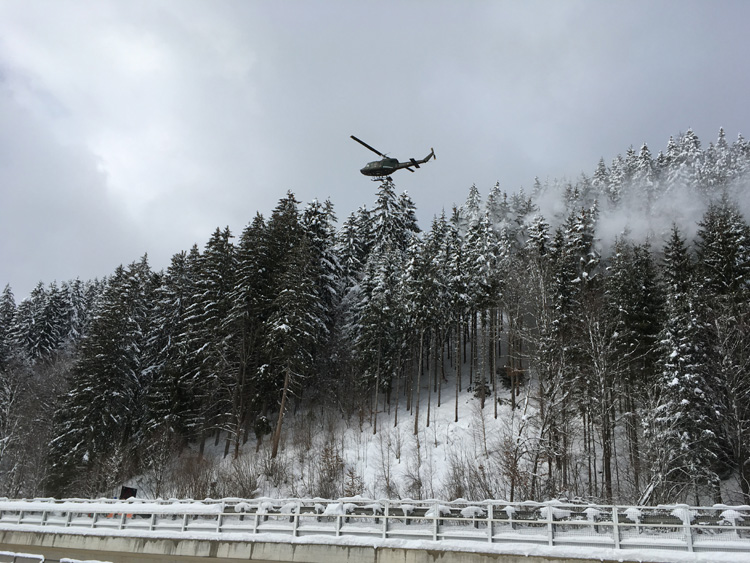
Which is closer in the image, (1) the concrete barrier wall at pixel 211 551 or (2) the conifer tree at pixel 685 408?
(1) the concrete barrier wall at pixel 211 551

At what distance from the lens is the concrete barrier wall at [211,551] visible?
14664mm

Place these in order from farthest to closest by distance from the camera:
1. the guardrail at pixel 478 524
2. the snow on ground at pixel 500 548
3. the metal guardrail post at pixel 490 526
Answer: the metal guardrail post at pixel 490 526
the guardrail at pixel 478 524
the snow on ground at pixel 500 548

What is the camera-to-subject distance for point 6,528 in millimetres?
23938

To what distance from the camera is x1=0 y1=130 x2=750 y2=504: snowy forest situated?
28.2 metres

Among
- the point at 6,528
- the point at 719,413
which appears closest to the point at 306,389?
the point at 6,528

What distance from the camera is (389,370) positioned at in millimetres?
48938

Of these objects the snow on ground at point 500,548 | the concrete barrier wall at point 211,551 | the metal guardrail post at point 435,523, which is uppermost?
the metal guardrail post at point 435,523

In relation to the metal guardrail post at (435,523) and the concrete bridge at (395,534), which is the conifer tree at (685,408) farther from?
the metal guardrail post at (435,523)

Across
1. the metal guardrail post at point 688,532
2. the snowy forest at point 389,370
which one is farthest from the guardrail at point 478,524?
the snowy forest at point 389,370

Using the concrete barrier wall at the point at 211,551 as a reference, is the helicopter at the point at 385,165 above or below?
above

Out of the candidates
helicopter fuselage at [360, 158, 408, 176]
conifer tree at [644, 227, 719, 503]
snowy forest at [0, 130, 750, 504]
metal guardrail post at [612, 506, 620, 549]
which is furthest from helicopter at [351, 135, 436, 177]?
metal guardrail post at [612, 506, 620, 549]

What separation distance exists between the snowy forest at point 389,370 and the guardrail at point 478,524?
823cm

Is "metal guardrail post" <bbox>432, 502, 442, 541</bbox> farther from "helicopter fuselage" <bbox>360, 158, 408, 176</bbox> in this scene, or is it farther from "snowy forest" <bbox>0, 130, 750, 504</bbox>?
"helicopter fuselage" <bbox>360, 158, 408, 176</bbox>

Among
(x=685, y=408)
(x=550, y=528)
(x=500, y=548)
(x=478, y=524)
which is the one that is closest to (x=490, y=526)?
(x=500, y=548)
